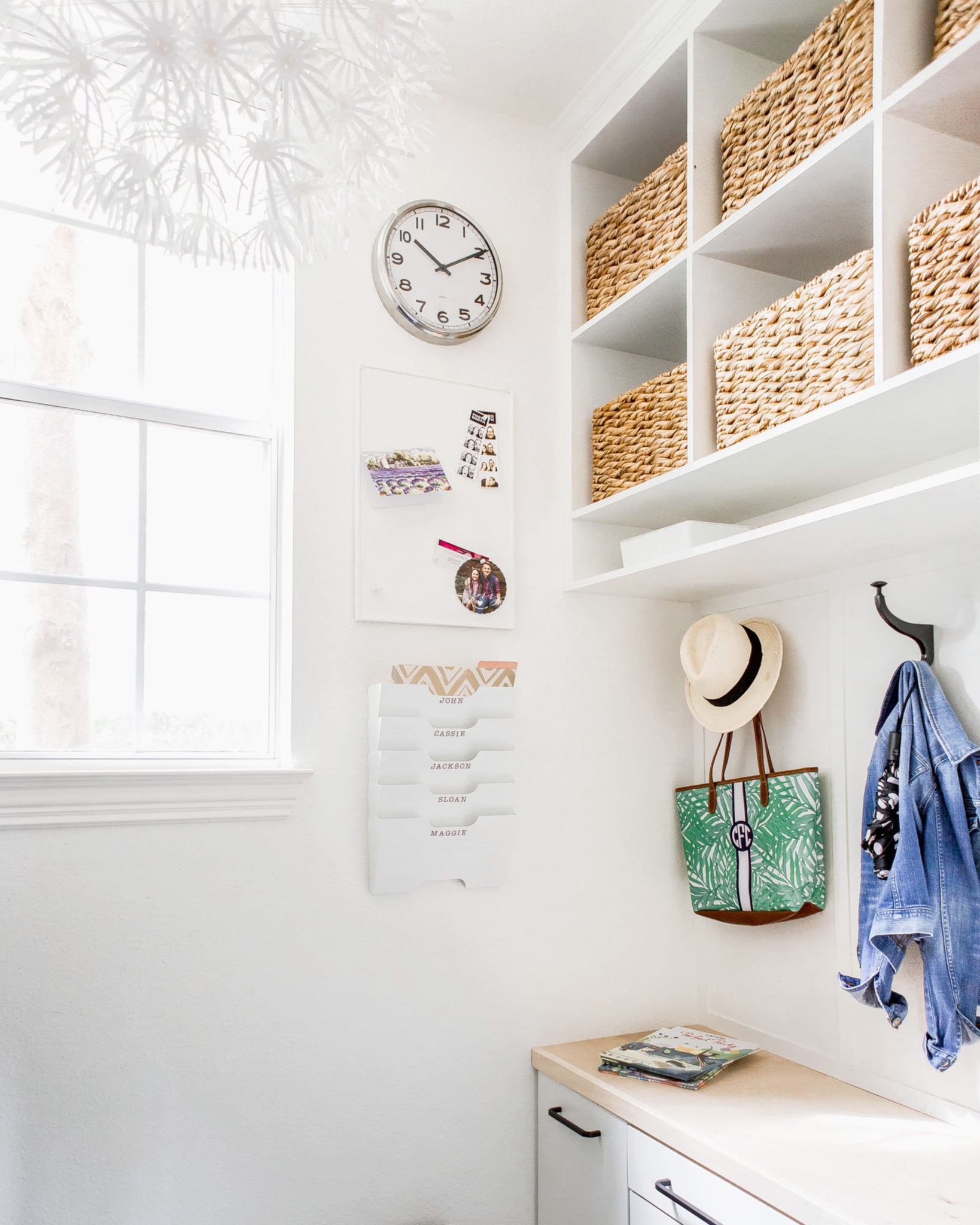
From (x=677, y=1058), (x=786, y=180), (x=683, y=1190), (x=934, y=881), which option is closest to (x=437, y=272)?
(x=786, y=180)

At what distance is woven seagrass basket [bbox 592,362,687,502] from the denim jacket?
0.63 metres

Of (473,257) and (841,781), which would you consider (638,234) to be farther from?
(841,781)

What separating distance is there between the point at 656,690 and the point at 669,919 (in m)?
0.56

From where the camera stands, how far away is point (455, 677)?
80.9 inches

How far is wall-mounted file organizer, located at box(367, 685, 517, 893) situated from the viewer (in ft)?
6.45

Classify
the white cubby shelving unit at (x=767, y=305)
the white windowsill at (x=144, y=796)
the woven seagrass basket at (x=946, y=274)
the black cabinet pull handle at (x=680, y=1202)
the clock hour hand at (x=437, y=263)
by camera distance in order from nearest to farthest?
1. the woven seagrass basket at (x=946, y=274)
2. the white cubby shelving unit at (x=767, y=305)
3. the black cabinet pull handle at (x=680, y=1202)
4. the white windowsill at (x=144, y=796)
5. the clock hour hand at (x=437, y=263)

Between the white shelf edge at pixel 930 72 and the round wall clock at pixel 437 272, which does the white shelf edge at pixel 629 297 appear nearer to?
the round wall clock at pixel 437 272

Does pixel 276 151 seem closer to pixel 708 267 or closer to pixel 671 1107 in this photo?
pixel 708 267

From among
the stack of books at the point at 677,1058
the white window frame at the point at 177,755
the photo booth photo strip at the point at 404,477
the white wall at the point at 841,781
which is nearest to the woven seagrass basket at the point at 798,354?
the white wall at the point at 841,781

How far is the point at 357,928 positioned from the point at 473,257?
1524 mm

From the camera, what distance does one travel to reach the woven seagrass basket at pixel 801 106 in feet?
4.94

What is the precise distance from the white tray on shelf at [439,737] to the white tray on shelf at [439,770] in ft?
0.04

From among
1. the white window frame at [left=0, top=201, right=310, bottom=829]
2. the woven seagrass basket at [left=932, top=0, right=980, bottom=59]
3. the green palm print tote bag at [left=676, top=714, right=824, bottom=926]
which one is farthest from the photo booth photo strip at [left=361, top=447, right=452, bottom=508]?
the woven seagrass basket at [left=932, top=0, right=980, bottom=59]

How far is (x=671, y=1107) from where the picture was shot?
5.70 feet
